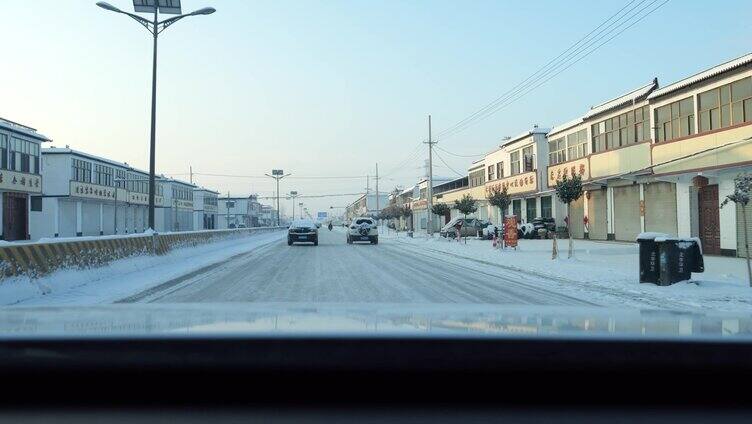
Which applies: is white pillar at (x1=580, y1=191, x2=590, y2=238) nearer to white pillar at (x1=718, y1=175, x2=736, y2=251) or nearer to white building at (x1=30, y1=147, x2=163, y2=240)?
white pillar at (x1=718, y1=175, x2=736, y2=251)

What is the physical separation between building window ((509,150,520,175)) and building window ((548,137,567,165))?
494cm

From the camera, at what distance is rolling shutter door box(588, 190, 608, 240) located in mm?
33594

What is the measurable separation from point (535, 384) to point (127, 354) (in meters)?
1.78

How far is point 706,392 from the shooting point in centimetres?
259

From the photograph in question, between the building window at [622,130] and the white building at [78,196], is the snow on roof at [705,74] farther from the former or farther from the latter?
the white building at [78,196]

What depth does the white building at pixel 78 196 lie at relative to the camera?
54.1m

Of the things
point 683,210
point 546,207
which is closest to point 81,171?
point 546,207

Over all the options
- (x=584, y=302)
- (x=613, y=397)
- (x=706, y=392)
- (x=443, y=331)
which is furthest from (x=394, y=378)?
(x=584, y=302)

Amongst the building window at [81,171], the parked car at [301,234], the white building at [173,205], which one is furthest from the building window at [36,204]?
the white building at [173,205]

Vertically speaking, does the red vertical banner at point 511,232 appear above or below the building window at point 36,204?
below

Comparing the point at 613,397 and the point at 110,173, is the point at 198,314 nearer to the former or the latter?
the point at 613,397

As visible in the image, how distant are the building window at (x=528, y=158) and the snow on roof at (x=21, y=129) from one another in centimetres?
3819

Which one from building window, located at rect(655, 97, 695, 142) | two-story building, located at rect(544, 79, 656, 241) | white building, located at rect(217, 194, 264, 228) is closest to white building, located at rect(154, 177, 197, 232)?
white building, located at rect(217, 194, 264, 228)

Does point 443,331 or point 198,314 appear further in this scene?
point 198,314
